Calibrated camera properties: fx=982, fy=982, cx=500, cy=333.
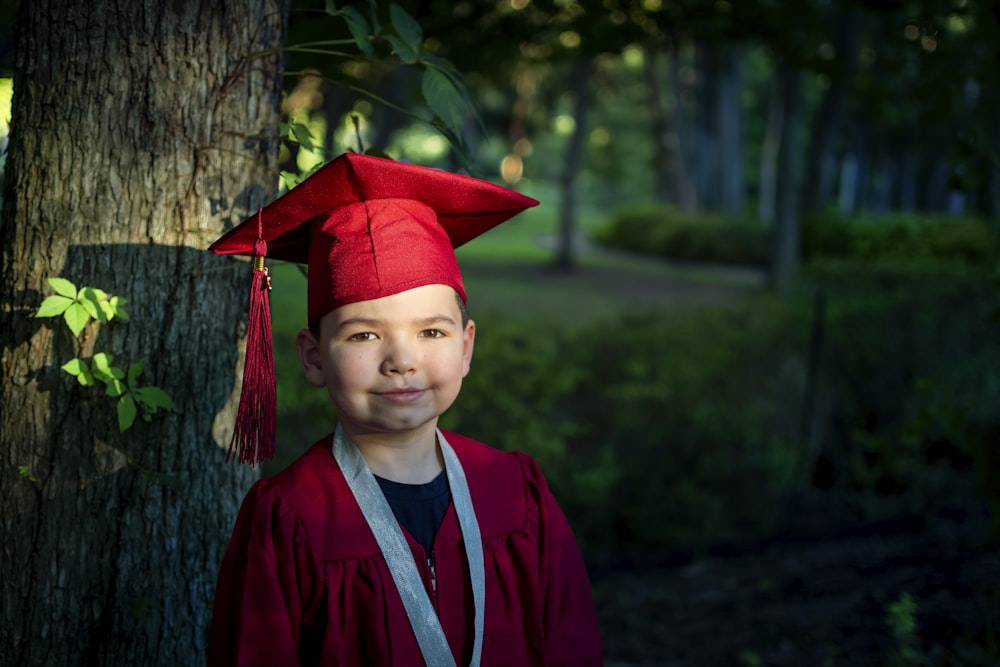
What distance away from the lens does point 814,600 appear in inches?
181

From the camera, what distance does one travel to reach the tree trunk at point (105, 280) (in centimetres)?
215

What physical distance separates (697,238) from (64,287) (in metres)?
20.9

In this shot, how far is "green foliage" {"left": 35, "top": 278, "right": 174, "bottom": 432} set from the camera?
2010mm

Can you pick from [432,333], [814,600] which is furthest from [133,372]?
[814,600]

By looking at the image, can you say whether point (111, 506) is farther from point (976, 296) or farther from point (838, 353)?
point (976, 296)

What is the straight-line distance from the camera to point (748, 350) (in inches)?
255

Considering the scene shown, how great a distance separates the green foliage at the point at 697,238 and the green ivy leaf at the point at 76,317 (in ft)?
64.5

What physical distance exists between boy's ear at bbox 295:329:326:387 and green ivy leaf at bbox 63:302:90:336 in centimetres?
44

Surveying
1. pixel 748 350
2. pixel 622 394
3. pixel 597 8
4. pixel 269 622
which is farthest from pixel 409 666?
pixel 748 350

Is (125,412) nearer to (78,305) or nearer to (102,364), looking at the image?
(102,364)

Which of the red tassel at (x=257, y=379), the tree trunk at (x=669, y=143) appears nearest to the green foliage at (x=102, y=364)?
the red tassel at (x=257, y=379)

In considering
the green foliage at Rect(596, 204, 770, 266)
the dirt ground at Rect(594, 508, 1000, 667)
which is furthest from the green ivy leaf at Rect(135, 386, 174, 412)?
the green foliage at Rect(596, 204, 770, 266)

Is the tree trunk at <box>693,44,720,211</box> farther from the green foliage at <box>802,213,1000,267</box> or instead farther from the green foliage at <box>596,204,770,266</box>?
the green foliage at <box>802,213,1000,267</box>

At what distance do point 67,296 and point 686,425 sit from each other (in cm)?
457
